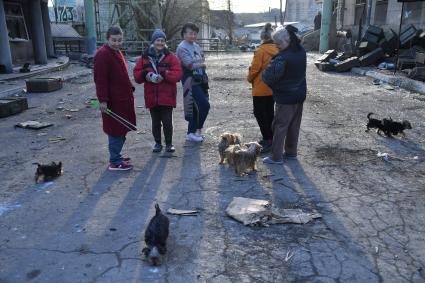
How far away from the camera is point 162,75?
5734 millimetres

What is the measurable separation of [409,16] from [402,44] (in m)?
2.33

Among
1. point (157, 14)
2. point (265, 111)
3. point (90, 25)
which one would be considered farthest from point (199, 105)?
point (157, 14)

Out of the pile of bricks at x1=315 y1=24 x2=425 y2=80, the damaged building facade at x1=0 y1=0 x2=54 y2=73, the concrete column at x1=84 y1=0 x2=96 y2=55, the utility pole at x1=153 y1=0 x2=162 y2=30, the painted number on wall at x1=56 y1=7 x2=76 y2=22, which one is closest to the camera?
the pile of bricks at x1=315 y1=24 x2=425 y2=80

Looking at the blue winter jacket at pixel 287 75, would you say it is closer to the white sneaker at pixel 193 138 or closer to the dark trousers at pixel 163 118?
the dark trousers at pixel 163 118

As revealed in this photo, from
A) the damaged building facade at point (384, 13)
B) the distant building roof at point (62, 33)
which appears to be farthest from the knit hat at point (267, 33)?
the distant building roof at point (62, 33)

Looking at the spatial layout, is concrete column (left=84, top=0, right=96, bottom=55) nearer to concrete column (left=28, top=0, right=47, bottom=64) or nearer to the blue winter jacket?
concrete column (left=28, top=0, right=47, bottom=64)

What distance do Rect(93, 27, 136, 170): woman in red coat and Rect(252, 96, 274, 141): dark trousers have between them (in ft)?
6.34

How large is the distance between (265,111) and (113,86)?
7.66 feet

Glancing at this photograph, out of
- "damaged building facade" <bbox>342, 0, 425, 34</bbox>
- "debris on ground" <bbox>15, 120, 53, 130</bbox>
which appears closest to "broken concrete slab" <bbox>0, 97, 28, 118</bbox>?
"debris on ground" <bbox>15, 120, 53, 130</bbox>

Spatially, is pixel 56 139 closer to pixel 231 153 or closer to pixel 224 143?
pixel 224 143

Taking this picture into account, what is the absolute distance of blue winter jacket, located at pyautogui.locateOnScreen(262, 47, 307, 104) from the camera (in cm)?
517

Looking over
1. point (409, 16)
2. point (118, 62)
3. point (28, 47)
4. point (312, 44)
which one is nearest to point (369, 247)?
point (118, 62)

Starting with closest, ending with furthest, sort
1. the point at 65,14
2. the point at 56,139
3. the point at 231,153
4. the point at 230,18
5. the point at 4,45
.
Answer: the point at 231,153
the point at 56,139
the point at 4,45
the point at 65,14
the point at 230,18

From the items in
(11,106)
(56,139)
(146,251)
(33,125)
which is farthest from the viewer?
(11,106)
